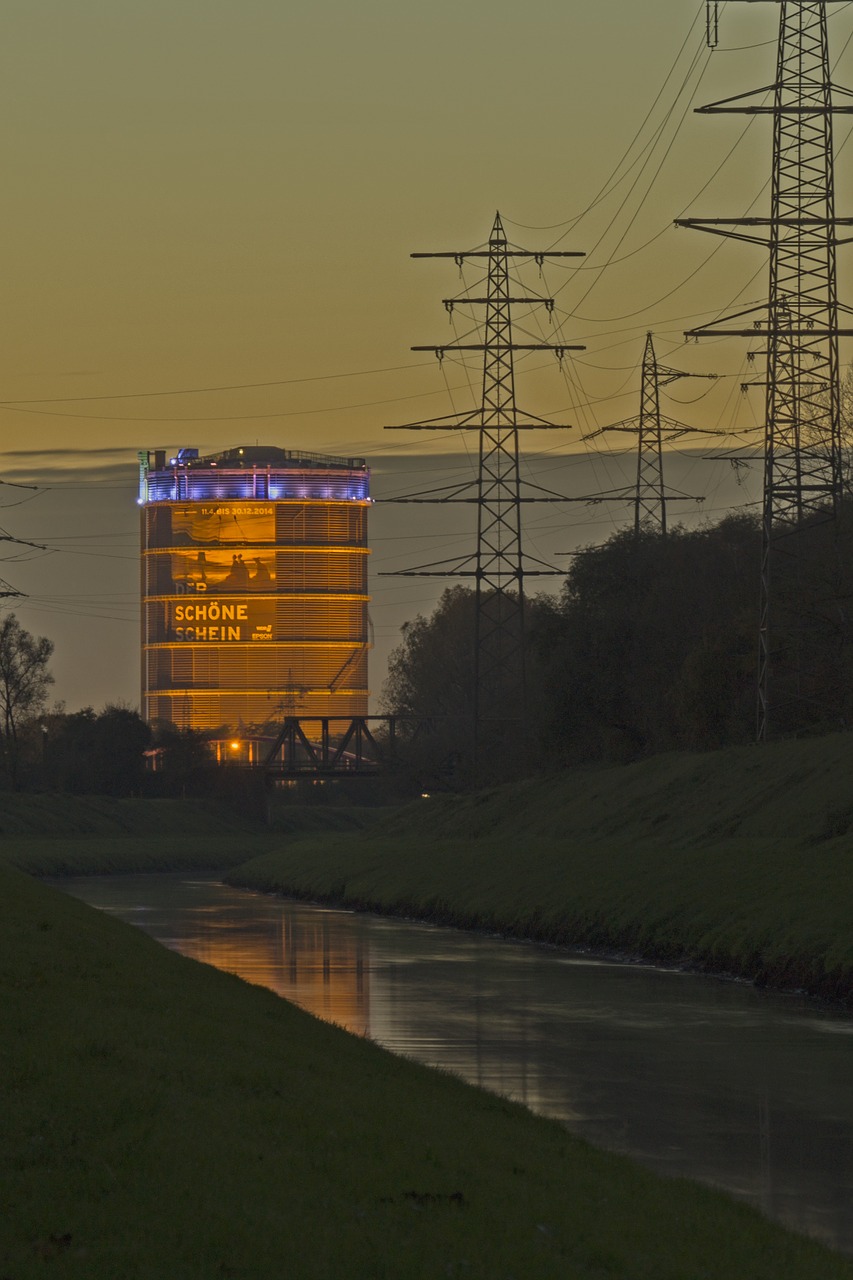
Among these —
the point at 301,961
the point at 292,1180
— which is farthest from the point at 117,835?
the point at 292,1180

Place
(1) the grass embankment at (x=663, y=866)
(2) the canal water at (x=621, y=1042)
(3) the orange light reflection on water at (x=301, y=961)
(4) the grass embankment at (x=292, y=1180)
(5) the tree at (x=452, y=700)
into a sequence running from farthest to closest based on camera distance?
(5) the tree at (x=452, y=700)
(1) the grass embankment at (x=663, y=866)
(3) the orange light reflection on water at (x=301, y=961)
(2) the canal water at (x=621, y=1042)
(4) the grass embankment at (x=292, y=1180)

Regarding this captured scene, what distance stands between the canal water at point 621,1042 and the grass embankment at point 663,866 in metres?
1.35

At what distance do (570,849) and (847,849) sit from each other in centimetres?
1728

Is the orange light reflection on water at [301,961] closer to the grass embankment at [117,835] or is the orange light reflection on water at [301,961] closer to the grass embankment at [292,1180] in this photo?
the grass embankment at [292,1180]

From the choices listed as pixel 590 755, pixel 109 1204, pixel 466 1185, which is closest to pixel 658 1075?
pixel 466 1185

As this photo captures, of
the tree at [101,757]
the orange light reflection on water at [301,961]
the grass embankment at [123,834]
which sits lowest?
the orange light reflection on water at [301,961]

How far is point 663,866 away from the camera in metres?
48.3

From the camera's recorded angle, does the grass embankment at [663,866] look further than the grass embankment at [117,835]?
No

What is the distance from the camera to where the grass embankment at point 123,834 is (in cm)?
9638

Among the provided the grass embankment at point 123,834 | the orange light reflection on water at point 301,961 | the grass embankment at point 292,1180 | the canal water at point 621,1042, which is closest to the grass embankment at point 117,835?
the grass embankment at point 123,834

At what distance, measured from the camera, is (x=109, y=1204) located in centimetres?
1133

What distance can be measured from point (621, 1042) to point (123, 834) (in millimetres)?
90206

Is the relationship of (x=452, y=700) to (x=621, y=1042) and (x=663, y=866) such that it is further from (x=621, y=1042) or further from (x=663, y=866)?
(x=621, y=1042)

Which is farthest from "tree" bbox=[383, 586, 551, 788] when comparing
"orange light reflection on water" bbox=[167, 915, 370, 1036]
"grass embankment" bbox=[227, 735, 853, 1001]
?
"orange light reflection on water" bbox=[167, 915, 370, 1036]
